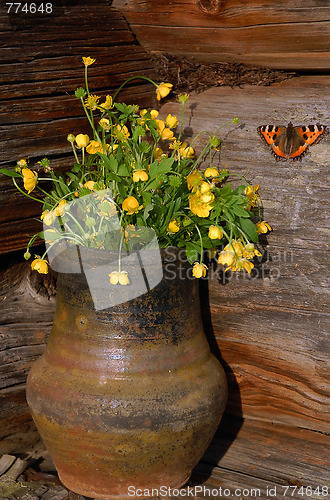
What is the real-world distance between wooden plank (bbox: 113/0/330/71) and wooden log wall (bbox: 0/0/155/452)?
3.3 inches

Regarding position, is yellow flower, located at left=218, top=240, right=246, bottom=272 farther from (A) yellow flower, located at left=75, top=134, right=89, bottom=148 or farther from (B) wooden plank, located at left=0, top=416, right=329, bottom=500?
(B) wooden plank, located at left=0, top=416, right=329, bottom=500

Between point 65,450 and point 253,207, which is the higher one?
point 253,207

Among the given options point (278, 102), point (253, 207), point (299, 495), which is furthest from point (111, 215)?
point (299, 495)

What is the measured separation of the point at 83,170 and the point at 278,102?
23.6 inches

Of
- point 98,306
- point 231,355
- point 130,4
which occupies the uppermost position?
point 130,4

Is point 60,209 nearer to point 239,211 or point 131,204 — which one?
point 131,204

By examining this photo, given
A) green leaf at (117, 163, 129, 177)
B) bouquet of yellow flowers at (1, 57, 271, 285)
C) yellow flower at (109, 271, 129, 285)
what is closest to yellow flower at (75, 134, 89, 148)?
bouquet of yellow flowers at (1, 57, 271, 285)

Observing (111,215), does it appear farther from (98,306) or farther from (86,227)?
(98,306)

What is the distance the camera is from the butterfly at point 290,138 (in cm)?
154

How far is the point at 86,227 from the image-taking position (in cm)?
139

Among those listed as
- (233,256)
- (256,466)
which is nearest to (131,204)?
(233,256)

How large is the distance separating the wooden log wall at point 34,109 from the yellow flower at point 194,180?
0.44 m

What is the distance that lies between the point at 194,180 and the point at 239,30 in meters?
0.52

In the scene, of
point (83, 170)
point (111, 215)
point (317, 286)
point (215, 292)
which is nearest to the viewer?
point (111, 215)
